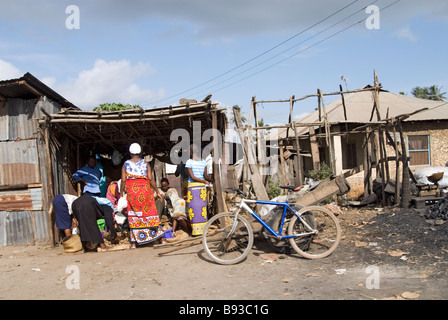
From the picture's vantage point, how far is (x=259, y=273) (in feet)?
17.2

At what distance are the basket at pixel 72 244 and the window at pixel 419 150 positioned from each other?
41.6 ft

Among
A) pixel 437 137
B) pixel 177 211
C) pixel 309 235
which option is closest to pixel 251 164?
pixel 177 211

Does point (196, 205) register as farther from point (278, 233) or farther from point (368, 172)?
point (368, 172)

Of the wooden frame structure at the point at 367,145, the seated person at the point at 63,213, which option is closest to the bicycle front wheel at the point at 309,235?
the wooden frame structure at the point at 367,145

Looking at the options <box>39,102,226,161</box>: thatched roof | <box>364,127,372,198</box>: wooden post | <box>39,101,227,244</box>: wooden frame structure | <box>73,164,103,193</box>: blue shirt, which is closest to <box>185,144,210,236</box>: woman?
<box>39,101,227,244</box>: wooden frame structure

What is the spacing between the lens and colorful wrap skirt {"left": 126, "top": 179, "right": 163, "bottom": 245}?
724 centimetres

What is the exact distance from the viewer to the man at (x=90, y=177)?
28.8 feet

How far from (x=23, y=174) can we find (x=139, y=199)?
2784 millimetres

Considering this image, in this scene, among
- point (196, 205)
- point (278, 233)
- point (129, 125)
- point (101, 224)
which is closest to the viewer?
point (278, 233)

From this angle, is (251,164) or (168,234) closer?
(168,234)

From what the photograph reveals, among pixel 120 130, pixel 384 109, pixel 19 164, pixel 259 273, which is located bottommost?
pixel 259 273

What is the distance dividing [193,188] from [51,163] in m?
3.14

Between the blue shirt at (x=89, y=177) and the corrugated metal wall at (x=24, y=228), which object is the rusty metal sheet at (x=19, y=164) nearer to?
the corrugated metal wall at (x=24, y=228)

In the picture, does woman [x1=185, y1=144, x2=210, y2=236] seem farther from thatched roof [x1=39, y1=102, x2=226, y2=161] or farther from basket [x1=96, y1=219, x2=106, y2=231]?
basket [x1=96, y1=219, x2=106, y2=231]
